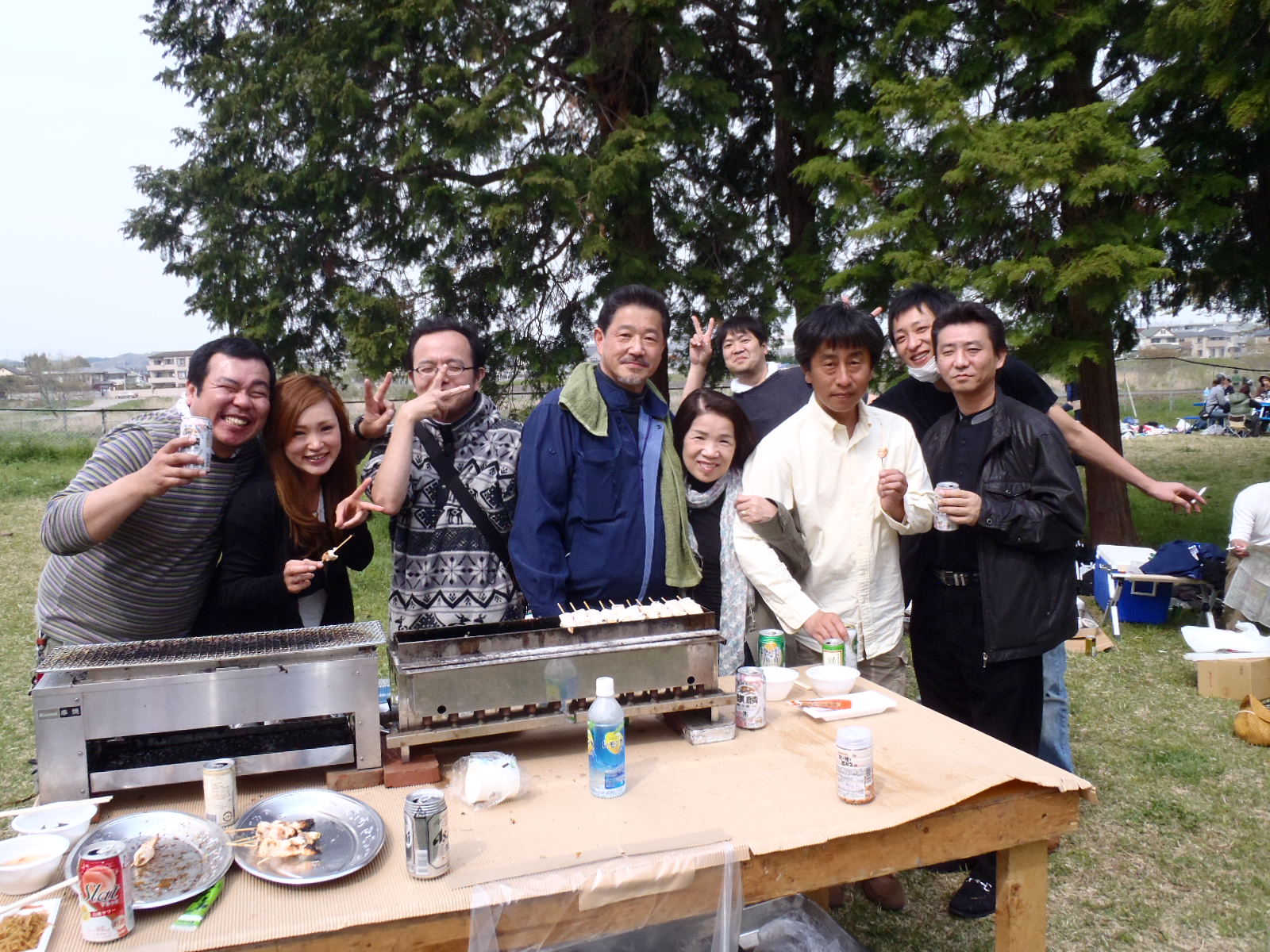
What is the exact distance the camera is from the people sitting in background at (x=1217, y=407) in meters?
23.5

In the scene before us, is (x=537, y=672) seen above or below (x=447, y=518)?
below

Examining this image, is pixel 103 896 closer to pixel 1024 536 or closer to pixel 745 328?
pixel 1024 536

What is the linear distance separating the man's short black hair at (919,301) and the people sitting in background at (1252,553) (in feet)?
12.6

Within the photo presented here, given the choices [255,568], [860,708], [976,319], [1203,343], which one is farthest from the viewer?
[1203,343]

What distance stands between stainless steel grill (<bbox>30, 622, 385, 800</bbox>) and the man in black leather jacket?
1915mm

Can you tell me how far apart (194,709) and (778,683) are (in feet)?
5.31

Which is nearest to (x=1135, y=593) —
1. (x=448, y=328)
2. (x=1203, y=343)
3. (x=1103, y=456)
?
(x=1103, y=456)

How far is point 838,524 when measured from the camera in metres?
3.12

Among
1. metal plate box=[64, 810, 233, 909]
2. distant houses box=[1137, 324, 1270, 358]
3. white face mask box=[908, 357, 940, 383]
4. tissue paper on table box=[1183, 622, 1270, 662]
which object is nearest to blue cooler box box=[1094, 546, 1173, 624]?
tissue paper on table box=[1183, 622, 1270, 662]

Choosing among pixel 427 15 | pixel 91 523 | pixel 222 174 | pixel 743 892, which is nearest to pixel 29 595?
pixel 222 174

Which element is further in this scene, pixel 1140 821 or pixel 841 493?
pixel 1140 821

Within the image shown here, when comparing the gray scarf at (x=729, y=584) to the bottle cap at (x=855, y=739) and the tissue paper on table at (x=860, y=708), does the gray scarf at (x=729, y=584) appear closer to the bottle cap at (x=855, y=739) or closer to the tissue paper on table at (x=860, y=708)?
the tissue paper on table at (x=860, y=708)

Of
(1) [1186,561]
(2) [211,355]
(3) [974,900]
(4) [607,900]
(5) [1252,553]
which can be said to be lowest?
(3) [974,900]

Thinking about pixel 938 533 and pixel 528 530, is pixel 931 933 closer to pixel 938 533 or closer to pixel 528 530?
pixel 938 533
